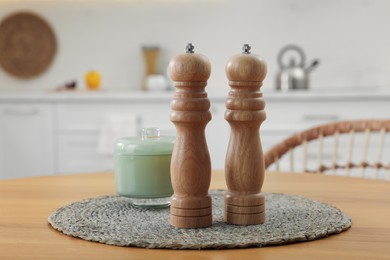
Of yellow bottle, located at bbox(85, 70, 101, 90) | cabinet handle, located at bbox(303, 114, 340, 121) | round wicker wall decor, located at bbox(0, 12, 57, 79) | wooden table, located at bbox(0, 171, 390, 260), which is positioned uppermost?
round wicker wall decor, located at bbox(0, 12, 57, 79)

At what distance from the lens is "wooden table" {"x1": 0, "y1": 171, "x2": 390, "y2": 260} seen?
0.87 meters

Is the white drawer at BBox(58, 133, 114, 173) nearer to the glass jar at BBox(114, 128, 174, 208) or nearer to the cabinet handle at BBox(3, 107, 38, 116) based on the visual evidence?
the cabinet handle at BBox(3, 107, 38, 116)

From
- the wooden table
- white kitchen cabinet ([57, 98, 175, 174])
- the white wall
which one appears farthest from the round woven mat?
the white wall

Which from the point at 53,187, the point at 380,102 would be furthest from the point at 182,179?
the point at 380,102

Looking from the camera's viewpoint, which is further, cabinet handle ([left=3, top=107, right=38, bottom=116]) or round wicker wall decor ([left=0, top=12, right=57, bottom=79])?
round wicker wall decor ([left=0, top=12, right=57, bottom=79])

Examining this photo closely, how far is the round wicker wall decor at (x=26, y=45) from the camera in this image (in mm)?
4504

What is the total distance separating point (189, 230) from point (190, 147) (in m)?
0.12

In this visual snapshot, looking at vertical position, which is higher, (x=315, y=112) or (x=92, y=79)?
(x=92, y=79)

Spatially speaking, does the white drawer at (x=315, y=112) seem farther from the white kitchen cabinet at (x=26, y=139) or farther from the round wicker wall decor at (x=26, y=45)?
the round wicker wall decor at (x=26, y=45)

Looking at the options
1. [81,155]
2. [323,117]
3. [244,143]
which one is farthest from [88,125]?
[244,143]

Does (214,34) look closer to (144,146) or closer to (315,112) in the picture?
(315,112)

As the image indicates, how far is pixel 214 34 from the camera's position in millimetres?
Result: 4316

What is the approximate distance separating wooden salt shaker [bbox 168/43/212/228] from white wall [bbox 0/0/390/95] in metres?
3.04

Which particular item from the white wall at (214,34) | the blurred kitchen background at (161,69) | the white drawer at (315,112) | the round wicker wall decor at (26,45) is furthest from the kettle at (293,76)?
the round wicker wall decor at (26,45)
